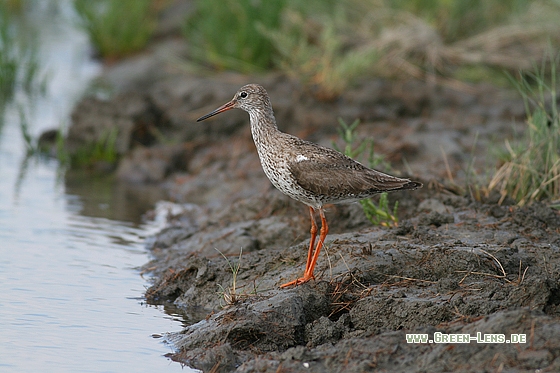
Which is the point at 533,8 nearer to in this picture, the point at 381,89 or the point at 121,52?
the point at 381,89

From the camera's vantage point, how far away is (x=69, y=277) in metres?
7.76

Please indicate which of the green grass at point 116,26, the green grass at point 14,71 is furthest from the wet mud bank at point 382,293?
the green grass at point 116,26

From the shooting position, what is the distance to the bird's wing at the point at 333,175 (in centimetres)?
657

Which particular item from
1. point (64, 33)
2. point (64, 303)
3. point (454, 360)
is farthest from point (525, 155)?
point (64, 33)

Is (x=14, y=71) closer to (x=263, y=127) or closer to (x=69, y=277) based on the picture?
(x=69, y=277)

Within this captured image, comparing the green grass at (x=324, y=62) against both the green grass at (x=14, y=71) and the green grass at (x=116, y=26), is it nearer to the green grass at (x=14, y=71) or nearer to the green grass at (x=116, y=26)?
the green grass at (x=14, y=71)

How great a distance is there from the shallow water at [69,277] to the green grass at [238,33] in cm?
353

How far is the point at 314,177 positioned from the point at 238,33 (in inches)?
320

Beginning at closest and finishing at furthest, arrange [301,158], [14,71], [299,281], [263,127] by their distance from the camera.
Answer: [299,281] < [301,158] < [263,127] < [14,71]

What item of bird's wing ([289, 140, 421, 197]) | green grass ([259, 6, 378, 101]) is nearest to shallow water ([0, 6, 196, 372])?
bird's wing ([289, 140, 421, 197])

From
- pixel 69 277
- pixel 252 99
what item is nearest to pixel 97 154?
pixel 69 277

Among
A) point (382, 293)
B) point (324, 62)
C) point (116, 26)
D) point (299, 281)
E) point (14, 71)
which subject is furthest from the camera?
point (116, 26)

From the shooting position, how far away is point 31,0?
23.2 metres

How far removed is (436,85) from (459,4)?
6.64 feet
